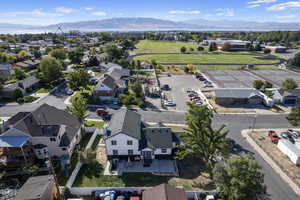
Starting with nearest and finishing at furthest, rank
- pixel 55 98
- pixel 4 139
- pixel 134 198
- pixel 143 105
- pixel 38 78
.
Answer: pixel 134 198, pixel 4 139, pixel 143 105, pixel 55 98, pixel 38 78

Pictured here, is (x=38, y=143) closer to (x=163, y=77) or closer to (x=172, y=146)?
(x=172, y=146)

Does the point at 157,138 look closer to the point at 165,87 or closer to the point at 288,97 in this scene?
the point at 165,87

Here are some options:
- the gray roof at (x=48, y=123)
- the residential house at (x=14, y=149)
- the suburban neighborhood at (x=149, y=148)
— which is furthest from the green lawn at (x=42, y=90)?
the residential house at (x=14, y=149)

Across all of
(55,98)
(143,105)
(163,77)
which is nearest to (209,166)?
(143,105)

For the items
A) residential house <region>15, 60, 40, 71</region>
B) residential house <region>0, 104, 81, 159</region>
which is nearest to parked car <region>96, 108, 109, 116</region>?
residential house <region>0, 104, 81, 159</region>

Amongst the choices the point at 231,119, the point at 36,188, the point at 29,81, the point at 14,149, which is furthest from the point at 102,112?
the point at 29,81

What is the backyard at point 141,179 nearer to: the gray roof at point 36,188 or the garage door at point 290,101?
the gray roof at point 36,188

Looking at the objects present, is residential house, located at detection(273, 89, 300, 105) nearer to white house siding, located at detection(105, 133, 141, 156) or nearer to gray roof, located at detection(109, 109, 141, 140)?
gray roof, located at detection(109, 109, 141, 140)
